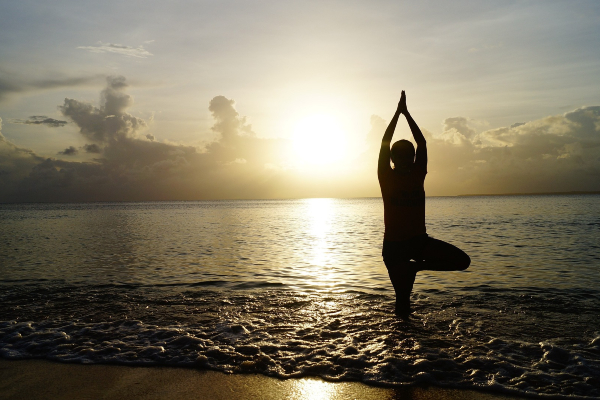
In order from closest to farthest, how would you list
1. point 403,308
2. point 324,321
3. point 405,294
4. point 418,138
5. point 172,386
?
point 172,386 < point 418,138 < point 405,294 < point 403,308 < point 324,321

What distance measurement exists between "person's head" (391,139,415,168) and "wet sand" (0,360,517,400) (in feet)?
10.9

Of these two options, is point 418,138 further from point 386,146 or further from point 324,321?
point 324,321

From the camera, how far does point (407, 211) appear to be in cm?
607

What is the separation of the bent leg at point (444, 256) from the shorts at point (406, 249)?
0.22 ft

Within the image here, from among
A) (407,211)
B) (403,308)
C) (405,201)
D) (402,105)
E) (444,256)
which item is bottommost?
(403,308)

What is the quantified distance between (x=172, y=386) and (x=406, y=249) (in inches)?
155

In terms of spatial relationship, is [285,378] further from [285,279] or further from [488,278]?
[488,278]

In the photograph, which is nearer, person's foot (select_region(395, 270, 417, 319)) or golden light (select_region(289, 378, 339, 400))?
golden light (select_region(289, 378, 339, 400))

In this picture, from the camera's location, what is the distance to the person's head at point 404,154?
20.2ft

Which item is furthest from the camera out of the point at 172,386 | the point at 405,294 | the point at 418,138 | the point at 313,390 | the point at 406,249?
the point at 405,294

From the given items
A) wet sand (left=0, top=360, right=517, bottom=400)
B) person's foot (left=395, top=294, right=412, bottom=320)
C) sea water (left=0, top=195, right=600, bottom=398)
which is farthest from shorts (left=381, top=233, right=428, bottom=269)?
wet sand (left=0, top=360, right=517, bottom=400)

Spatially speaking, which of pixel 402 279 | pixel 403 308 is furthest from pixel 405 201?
pixel 403 308

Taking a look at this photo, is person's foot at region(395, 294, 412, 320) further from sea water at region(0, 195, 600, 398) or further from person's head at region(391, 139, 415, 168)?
person's head at region(391, 139, 415, 168)

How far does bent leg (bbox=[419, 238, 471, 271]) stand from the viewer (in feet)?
19.8
